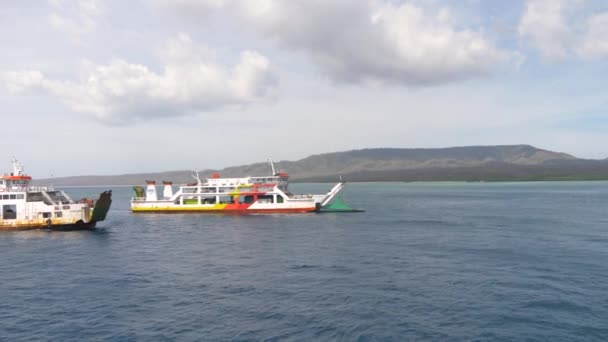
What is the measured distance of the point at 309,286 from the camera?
28.7 meters

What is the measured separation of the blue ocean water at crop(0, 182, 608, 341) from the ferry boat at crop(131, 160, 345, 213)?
79.7 ft

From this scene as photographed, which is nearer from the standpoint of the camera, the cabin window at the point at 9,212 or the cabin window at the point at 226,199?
the cabin window at the point at 9,212

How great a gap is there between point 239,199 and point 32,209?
3453cm

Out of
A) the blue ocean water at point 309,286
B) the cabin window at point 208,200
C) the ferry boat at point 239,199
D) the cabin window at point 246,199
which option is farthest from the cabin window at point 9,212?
the cabin window at point 246,199

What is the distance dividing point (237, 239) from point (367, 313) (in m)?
29.7

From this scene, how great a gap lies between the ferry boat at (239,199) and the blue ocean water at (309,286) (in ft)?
79.7

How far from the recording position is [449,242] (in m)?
45.8

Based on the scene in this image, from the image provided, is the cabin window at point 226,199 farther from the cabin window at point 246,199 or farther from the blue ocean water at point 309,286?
the blue ocean water at point 309,286

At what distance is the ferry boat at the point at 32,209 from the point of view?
55.1 metres

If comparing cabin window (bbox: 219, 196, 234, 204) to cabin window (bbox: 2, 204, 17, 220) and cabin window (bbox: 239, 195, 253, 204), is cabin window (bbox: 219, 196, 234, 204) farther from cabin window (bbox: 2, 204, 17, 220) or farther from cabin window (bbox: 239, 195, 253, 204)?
cabin window (bbox: 2, 204, 17, 220)

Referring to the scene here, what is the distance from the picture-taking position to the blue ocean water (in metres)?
21.2

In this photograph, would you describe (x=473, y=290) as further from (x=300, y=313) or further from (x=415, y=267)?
(x=300, y=313)

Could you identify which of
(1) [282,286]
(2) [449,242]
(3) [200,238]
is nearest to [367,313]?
(1) [282,286]

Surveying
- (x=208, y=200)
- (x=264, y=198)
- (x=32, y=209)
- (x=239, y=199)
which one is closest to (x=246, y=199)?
(x=239, y=199)
